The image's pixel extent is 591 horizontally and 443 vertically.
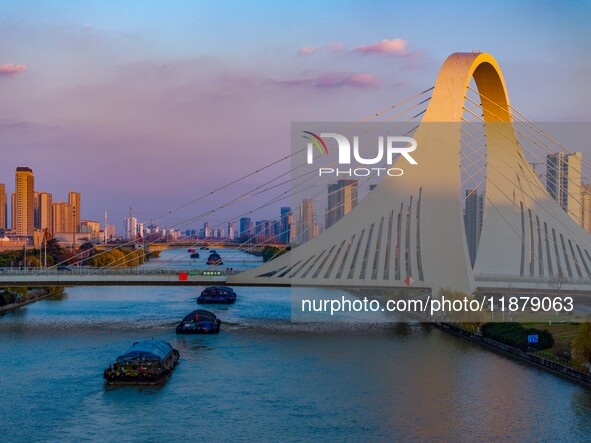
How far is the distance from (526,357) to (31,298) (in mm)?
28259

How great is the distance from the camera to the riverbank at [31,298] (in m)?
39.2

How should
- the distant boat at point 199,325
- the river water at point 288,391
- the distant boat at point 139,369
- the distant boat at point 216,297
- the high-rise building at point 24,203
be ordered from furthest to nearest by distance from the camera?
1. the high-rise building at point 24,203
2. the distant boat at point 216,297
3. the distant boat at point 199,325
4. the distant boat at point 139,369
5. the river water at point 288,391

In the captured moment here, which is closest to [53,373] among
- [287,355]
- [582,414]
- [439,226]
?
[287,355]

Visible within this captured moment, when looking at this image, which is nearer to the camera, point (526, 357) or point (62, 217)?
point (526, 357)

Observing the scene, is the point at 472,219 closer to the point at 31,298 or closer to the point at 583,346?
the point at 31,298

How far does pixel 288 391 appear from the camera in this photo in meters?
20.9

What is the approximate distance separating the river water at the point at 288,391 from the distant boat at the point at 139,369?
36 centimetres

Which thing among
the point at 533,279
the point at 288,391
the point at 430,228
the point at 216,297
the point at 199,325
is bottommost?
the point at 288,391

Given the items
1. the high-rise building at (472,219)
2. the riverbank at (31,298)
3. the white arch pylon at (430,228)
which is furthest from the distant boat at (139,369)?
the high-rise building at (472,219)

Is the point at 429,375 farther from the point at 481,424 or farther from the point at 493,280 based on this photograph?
the point at 493,280

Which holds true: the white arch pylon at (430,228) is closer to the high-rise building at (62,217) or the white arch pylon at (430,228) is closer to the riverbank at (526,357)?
the riverbank at (526,357)

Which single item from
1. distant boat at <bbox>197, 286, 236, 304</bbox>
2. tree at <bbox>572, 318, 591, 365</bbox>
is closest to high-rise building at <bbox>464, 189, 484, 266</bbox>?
distant boat at <bbox>197, 286, 236, 304</bbox>

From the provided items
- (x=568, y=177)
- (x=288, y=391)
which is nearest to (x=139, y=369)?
(x=288, y=391)

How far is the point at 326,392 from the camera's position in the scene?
68.4ft
